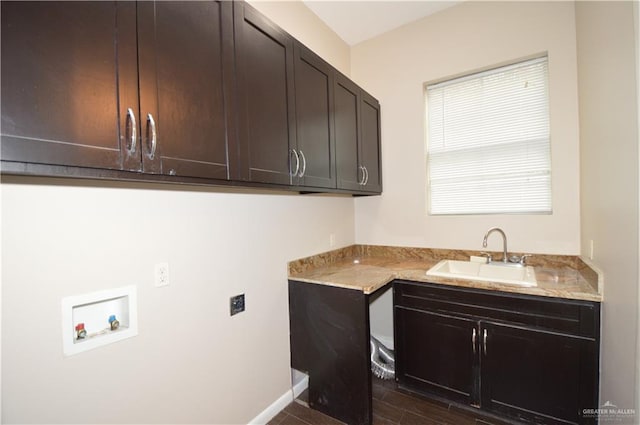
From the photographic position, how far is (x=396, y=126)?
8.76 ft

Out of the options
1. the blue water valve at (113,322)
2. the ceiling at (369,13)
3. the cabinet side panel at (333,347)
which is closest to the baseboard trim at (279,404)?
the cabinet side panel at (333,347)

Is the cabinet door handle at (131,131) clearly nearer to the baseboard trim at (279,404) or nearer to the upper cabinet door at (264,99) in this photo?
the upper cabinet door at (264,99)

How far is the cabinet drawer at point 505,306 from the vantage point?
1556mm

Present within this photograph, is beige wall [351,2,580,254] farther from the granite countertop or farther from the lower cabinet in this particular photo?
the lower cabinet

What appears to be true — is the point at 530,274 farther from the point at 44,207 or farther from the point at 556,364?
the point at 44,207

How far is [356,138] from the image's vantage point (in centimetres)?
228

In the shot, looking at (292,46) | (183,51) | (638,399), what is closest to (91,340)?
(183,51)

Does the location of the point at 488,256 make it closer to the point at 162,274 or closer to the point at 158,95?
the point at 162,274

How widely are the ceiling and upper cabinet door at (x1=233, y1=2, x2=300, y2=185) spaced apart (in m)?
1.05

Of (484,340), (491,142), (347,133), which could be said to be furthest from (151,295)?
(491,142)

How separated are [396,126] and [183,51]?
78.8 inches

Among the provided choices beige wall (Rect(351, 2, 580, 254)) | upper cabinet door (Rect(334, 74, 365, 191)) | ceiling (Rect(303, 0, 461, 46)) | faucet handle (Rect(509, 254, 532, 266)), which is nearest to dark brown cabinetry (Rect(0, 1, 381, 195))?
upper cabinet door (Rect(334, 74, 365, 191))

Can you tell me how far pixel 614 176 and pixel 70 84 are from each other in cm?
210

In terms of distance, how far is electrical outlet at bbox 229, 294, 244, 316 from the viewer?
1.66 meters
